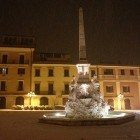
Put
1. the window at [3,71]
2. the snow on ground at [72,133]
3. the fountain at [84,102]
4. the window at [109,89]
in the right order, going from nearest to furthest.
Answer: the snow on ground at [72,133], the fountain at [84,102], the window at [3,71], the window at [109,89]

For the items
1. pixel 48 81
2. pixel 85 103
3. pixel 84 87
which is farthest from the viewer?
pixel 48 81

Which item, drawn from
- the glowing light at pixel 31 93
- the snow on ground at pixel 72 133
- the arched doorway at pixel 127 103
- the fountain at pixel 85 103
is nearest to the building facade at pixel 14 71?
the glowing light at pixel 31 93

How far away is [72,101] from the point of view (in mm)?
17672

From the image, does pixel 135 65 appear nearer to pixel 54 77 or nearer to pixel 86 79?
pixel 54 77

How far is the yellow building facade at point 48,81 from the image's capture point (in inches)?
1564

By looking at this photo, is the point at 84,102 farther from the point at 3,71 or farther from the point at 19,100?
the point at 3,71

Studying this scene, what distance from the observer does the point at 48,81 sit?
1613 inches

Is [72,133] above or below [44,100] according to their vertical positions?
below

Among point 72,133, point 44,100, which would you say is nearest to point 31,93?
point 44,100

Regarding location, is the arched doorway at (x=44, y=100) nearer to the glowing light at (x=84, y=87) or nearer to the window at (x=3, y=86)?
the window at (x=3, y=86)

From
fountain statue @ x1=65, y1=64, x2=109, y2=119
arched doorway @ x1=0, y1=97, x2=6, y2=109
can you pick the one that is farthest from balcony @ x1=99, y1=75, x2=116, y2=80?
fountain statue @ x1=65, y1=64, x2=109, y2=119

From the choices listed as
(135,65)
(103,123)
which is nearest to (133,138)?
(103,123)

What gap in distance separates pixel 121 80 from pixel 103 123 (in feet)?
94.8

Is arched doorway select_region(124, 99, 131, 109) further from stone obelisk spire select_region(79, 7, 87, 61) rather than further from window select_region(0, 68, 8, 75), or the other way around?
stone obelisk spire select_region(79, 7, 87, 61)
